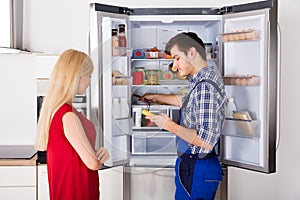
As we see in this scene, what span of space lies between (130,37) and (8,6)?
3.25 ft

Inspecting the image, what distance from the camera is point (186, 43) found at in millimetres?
2428

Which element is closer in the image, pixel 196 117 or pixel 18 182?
pixel 196 117

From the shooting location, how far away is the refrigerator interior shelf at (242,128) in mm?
2648

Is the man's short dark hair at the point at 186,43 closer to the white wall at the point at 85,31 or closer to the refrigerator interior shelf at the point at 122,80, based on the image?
the refrigerator interior shelf at the point at 122,80

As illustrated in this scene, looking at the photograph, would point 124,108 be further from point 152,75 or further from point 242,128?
point 242,128

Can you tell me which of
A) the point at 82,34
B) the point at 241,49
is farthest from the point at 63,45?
the point at 241,49

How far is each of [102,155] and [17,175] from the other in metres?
0.84

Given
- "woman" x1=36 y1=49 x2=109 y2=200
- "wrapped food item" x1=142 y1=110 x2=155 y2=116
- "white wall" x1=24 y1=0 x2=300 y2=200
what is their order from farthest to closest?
1. "white wall" x1=24 y1=0 x2=300 y2=200
2. "wrapped food item" x1=142 y1=110 x2=155 y2=116
3. "woman" x1=36 y1=49 x2=109 y2=200

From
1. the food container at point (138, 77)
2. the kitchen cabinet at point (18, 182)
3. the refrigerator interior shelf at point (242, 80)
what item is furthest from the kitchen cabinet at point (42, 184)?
the refrigerator interior shelf at point (242, 80)

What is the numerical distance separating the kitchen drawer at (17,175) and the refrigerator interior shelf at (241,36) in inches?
52.1

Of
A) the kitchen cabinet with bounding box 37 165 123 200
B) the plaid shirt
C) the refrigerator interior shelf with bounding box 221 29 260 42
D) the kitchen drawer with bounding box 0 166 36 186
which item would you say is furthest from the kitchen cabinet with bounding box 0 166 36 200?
the refrigerator interior shelf with bounding box 221 29 260 42

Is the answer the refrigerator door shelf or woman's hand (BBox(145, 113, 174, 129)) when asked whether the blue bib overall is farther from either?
the refrigerator door shelf

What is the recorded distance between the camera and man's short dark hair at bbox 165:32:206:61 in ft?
7.96

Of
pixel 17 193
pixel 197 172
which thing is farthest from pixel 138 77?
pixel 17 193
